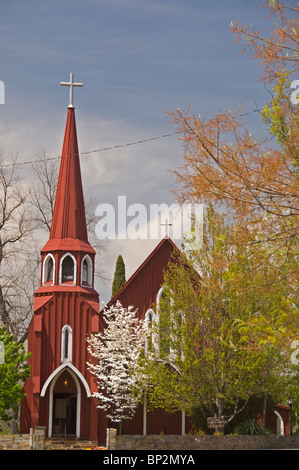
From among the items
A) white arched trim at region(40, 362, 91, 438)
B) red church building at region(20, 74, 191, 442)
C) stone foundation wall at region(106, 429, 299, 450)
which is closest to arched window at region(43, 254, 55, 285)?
red church building at region(20, 74, 191, 442)

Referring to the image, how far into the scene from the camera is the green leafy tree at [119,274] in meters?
47.1

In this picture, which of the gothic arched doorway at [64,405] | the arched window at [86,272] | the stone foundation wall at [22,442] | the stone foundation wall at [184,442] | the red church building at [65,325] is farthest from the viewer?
the arched window at [86,272]

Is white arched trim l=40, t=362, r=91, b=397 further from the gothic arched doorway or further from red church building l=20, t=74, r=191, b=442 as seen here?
the gothic arched doorway

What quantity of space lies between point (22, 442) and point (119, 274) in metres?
21.9

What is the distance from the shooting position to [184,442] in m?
27.0

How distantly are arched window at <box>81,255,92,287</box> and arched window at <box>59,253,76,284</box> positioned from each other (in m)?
0.53

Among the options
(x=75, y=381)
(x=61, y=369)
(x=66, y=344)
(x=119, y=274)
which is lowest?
(x=75, y=381)

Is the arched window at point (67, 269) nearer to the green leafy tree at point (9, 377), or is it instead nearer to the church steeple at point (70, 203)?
the church steeple at point (70, 203)

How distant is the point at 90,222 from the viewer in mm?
48719

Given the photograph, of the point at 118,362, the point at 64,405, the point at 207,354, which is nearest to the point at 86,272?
the point at 118,362

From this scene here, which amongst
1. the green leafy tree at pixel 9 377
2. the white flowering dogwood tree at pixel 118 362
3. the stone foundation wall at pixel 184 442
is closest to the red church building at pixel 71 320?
the white flowering dogwood tree at pixel 118 362

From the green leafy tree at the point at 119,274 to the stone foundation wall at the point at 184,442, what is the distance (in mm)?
19009

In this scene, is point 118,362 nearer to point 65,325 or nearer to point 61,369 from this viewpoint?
point 61,369
